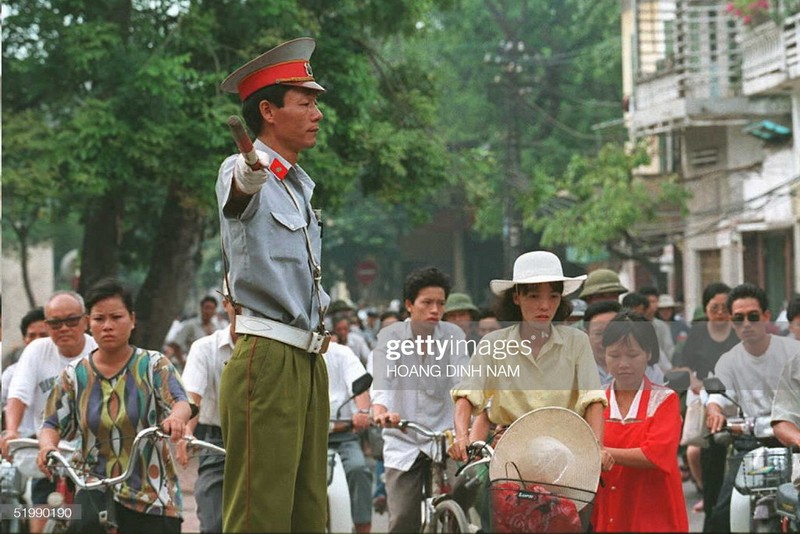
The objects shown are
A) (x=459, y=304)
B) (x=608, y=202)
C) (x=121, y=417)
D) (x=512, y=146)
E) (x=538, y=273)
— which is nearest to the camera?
(x=538, y=273)

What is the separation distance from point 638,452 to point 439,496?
1497mm

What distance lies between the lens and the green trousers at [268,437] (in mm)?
4820

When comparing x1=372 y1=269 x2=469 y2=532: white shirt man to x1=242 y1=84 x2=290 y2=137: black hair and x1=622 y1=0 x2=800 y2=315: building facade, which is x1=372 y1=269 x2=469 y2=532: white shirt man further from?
x1=622 y1=0 x2=800 y2=315: building facade

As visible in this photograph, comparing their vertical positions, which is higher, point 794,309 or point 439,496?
point 794,309

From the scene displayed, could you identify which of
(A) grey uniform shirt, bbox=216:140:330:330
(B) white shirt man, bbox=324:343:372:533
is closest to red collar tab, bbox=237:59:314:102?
(A) grey uniform shirt, bbox=216:140:330:330

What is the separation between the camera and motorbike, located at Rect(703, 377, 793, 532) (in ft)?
24.3

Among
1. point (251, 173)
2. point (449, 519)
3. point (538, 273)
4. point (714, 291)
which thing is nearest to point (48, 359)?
point (449, 519)

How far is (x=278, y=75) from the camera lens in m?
5.07

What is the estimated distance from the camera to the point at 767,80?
27.2 meters

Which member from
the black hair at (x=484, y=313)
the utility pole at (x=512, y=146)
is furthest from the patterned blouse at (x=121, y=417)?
the utility pole at (x=512, y=146)

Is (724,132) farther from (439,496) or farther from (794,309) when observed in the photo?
(439,496)

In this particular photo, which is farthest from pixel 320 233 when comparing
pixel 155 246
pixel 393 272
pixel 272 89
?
pixel 393 272

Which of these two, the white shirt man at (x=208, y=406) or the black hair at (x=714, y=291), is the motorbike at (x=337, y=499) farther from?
the black hair at (x=714, y=291)

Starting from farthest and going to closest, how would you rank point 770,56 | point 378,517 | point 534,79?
point 534,79, point 770,56, point 378,517
